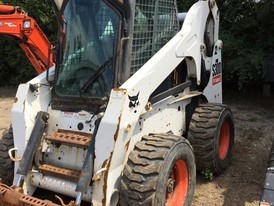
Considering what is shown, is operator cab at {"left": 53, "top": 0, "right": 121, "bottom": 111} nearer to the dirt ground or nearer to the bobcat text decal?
Answer: the dirt ground

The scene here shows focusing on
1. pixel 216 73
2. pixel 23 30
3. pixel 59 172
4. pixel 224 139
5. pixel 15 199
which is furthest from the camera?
pixel 23 30

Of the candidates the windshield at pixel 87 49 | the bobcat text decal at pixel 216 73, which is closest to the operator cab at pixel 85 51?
the windshield at pixel 87 49

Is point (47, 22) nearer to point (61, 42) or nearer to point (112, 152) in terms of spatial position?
point (61, 42)

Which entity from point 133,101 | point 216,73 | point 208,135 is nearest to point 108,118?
point 133,101

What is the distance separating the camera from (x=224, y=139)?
5.07 meters

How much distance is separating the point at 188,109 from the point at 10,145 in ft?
6.96

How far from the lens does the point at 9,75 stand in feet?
44.8

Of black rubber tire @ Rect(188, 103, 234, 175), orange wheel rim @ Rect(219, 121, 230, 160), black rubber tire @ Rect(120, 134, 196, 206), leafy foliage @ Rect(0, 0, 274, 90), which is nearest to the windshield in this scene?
black rubber tire @ Rect(120, 134, 196, 206)

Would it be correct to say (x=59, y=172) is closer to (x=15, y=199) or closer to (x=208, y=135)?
(x=15, y=199)

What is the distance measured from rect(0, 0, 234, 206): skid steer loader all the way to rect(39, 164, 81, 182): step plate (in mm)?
11

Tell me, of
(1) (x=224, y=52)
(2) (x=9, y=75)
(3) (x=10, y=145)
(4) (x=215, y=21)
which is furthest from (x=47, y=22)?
(3) (x=10, y=145)

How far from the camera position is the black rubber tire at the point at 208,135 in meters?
4.43

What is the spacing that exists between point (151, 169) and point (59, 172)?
918 mm

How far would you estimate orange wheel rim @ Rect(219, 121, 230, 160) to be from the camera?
4965 millimetres
